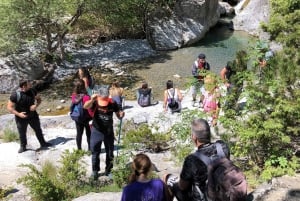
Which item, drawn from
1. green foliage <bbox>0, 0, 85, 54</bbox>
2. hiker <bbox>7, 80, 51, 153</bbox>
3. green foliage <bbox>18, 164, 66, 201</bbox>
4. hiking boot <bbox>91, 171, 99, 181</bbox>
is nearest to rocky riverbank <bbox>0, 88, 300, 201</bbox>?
green foliage <bbox>18, 164, 66, 201</bbox>

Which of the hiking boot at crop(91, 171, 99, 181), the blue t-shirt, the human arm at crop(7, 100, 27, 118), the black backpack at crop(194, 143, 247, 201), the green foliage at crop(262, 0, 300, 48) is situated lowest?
the hiking boot at crop(91, 171, 99, 181)

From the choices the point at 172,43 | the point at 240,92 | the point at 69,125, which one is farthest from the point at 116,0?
the point at 240,92

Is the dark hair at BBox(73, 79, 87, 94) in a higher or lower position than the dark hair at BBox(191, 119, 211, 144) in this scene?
lower

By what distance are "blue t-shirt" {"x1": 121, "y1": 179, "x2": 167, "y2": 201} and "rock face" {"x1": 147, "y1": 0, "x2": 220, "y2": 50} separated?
15642mm

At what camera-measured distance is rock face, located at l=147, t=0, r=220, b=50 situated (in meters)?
19.9

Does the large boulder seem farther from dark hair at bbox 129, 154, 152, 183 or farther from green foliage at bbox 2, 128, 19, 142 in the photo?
dark hair at bbox 129, 154, 152, 183

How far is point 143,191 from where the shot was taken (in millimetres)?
4246

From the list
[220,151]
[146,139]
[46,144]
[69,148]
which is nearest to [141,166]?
[220,151]

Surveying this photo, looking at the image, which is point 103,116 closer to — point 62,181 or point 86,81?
point 62,181

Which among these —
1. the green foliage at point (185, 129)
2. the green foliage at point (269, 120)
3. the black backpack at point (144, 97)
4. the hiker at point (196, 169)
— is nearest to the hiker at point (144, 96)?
the black backpack at point (144, 97)

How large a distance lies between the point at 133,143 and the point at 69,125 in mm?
2993

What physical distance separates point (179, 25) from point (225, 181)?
16940 millimetres

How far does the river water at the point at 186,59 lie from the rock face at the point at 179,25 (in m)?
0.42

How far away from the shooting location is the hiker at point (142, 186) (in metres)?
4.25
